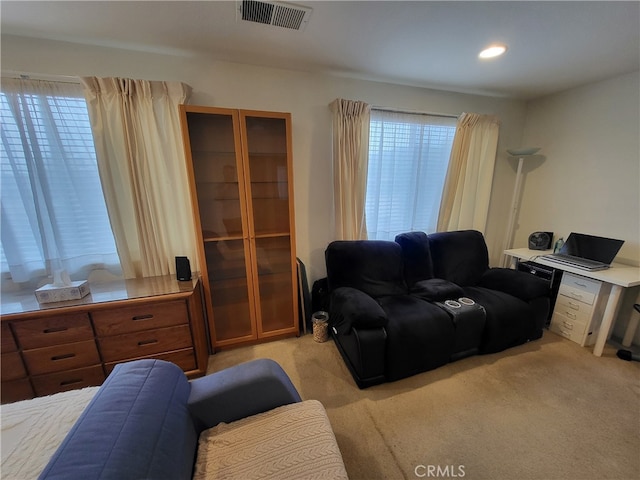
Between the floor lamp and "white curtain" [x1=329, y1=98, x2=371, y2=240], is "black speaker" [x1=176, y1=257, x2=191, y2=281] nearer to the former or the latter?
"white curtain" [x1=329, y1=98, x2=371, y2=240]

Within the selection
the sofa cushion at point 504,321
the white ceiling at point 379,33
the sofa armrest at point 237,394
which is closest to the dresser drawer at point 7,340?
the sofa armrest at point 237,394

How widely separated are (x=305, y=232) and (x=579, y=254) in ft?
8.91

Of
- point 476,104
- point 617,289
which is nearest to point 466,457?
point 617,289

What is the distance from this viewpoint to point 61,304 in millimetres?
1497

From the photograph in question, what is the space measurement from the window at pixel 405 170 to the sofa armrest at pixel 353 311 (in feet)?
2.92

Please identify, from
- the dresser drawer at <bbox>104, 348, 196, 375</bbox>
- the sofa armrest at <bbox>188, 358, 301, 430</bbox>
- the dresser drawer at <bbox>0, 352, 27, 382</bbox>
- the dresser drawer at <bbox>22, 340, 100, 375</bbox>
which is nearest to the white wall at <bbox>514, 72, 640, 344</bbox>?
the sofa armrest at <bbox>188, 358, 301, 430</bbox>

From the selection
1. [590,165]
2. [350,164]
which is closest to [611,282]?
[590,165]

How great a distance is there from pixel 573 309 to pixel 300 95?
3.17 meters

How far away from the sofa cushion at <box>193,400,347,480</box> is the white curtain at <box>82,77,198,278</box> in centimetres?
149

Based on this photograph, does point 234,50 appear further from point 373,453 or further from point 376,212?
point 373,453

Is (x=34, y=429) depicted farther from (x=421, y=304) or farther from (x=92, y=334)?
→ (x=421, y=304)

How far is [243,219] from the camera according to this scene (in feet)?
6.48

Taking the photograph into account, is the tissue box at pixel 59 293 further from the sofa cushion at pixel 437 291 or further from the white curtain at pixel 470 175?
the white curtain at pixel 470 175

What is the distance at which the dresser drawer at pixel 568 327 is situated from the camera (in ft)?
6.99
